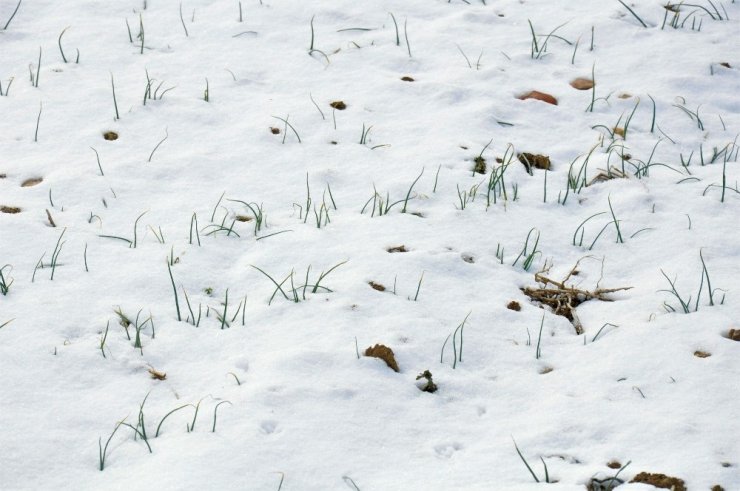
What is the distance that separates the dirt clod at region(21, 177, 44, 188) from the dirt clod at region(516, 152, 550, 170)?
2.12m

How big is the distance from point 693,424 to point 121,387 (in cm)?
173

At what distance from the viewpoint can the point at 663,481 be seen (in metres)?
2.41

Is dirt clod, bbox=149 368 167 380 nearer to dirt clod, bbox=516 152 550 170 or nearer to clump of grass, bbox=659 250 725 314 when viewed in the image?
clump of grass, bbox=659 250 725 314

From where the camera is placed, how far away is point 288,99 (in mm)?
4453

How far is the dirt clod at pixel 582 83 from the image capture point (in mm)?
4637

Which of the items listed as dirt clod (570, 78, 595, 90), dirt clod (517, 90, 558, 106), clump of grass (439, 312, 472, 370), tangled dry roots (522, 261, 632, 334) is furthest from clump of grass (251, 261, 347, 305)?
dirt clod (570, 78, 595, 90)

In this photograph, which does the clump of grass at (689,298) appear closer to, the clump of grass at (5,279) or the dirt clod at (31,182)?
the clump of grass at (5,279)

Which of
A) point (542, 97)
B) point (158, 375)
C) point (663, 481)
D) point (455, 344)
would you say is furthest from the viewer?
point (542, 97)

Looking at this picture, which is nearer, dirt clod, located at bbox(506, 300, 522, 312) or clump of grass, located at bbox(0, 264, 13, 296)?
clump of grass, located at bbox(0, 264, 13, 296)

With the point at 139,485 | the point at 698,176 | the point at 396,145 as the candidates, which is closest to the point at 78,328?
the point at 139,485

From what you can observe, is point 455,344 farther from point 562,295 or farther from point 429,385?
point 562,295

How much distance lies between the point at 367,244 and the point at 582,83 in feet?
6.02

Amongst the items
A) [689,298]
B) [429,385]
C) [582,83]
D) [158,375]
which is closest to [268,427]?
[158,375]

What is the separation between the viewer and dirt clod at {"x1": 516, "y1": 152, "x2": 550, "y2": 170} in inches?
160
